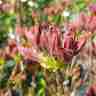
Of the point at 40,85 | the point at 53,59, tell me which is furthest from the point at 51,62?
the point at 40,85

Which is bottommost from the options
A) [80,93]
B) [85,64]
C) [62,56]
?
[80,93]

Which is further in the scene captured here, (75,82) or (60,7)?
(60,7)

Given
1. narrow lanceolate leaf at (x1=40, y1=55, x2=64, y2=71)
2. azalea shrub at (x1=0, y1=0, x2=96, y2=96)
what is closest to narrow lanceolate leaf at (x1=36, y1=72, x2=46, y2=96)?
azalea shrub at (x1=0, y1=0, x2=96, y2=96)

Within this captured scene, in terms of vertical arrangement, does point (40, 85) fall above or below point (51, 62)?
below

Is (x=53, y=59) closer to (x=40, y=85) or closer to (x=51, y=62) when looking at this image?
(x=51, y=62)

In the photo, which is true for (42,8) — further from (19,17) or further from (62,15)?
(19,17)

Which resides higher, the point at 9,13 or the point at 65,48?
the point at 65,48

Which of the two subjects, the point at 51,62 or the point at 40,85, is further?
the point at 40,85

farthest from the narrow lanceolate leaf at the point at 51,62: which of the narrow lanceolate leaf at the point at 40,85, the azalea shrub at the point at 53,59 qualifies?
the narrow lanceolate leaf at the point at 40,85

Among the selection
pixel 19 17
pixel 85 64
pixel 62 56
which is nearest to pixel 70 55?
pixel 62 56

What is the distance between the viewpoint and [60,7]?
3365 mm

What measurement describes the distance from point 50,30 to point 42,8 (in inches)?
87.7

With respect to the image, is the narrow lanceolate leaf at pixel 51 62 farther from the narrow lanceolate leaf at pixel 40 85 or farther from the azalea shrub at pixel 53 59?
the narrow lanceolate leaf at pixel 40 85

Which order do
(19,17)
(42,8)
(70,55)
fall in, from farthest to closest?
(42,8) → (19,17) → (70,55)
